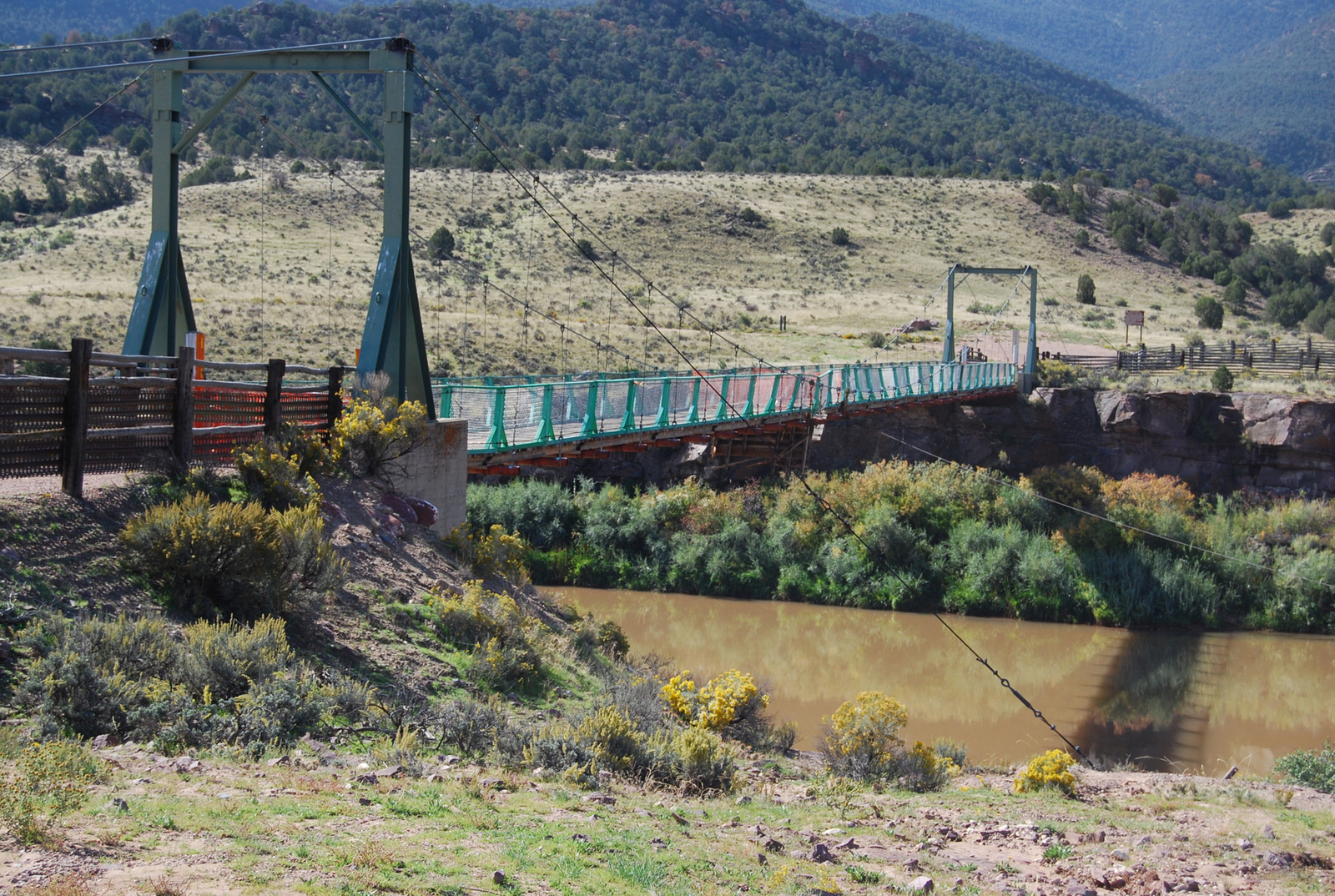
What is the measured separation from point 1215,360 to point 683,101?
81.7 meters

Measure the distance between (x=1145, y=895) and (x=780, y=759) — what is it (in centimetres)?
366

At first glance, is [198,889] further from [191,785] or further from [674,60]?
[674,60]

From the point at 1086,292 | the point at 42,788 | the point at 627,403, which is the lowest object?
the point at 42,788

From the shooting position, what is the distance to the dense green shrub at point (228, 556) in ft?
22.0

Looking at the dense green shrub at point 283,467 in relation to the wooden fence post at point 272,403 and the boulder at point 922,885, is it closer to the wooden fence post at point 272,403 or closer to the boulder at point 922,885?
the wooden fence post at point 272,403

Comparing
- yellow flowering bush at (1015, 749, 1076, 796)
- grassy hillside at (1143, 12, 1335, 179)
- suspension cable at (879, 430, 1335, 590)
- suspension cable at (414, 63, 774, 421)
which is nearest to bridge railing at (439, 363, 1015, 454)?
suspension cable at (414, 63, 774, 421)

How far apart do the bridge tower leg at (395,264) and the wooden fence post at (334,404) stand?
260 mm

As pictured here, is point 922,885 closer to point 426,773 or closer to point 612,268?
point 426,773

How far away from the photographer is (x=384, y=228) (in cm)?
1037

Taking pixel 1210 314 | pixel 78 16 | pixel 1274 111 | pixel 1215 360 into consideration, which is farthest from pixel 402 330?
pixel 1274 111

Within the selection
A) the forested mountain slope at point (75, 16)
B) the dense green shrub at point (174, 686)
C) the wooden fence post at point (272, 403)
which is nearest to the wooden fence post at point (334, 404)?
the wooden fence post at point (272, 403)

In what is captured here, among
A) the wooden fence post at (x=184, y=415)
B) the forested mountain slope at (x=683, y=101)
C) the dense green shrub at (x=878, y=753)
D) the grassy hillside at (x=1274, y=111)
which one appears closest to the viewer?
the wooden fence post at (x=184, y=415)

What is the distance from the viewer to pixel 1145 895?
5707 mm

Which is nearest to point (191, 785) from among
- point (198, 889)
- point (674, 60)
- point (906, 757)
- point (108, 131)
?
point (198, 889)
